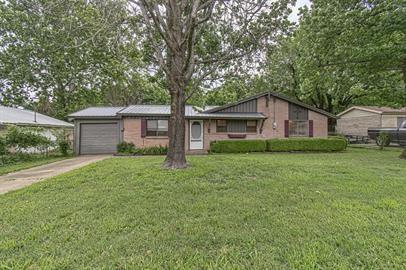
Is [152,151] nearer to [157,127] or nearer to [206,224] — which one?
[157,127]

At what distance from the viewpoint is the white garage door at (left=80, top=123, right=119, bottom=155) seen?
53.3 ft

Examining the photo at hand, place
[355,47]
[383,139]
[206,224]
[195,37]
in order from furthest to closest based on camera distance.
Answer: [383,139] → [355,47] → [195,37] → [206,224]

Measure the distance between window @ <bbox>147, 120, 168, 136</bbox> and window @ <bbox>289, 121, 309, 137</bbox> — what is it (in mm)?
8978

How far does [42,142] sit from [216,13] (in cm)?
1201

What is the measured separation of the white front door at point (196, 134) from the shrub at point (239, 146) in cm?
168

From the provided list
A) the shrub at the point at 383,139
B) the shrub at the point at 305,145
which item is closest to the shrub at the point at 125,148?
the shrub at the point at 305,145

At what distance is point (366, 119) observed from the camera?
22.9 meters

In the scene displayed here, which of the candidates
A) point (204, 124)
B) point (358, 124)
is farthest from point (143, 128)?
point (358, 124)

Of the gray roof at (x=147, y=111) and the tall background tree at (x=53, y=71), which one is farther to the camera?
the gray roof at (x=147, y=111)

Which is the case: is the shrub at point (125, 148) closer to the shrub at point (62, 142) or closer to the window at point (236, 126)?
the shrub at point (62, 142)

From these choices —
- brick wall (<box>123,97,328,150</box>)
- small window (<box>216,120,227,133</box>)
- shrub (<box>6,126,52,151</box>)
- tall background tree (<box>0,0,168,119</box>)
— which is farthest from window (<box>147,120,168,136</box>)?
shrub (<box>6,126,52,151</box>)

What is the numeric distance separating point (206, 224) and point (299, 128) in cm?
1551

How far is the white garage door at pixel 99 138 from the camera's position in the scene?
16250 millimetres

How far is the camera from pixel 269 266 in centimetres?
249
